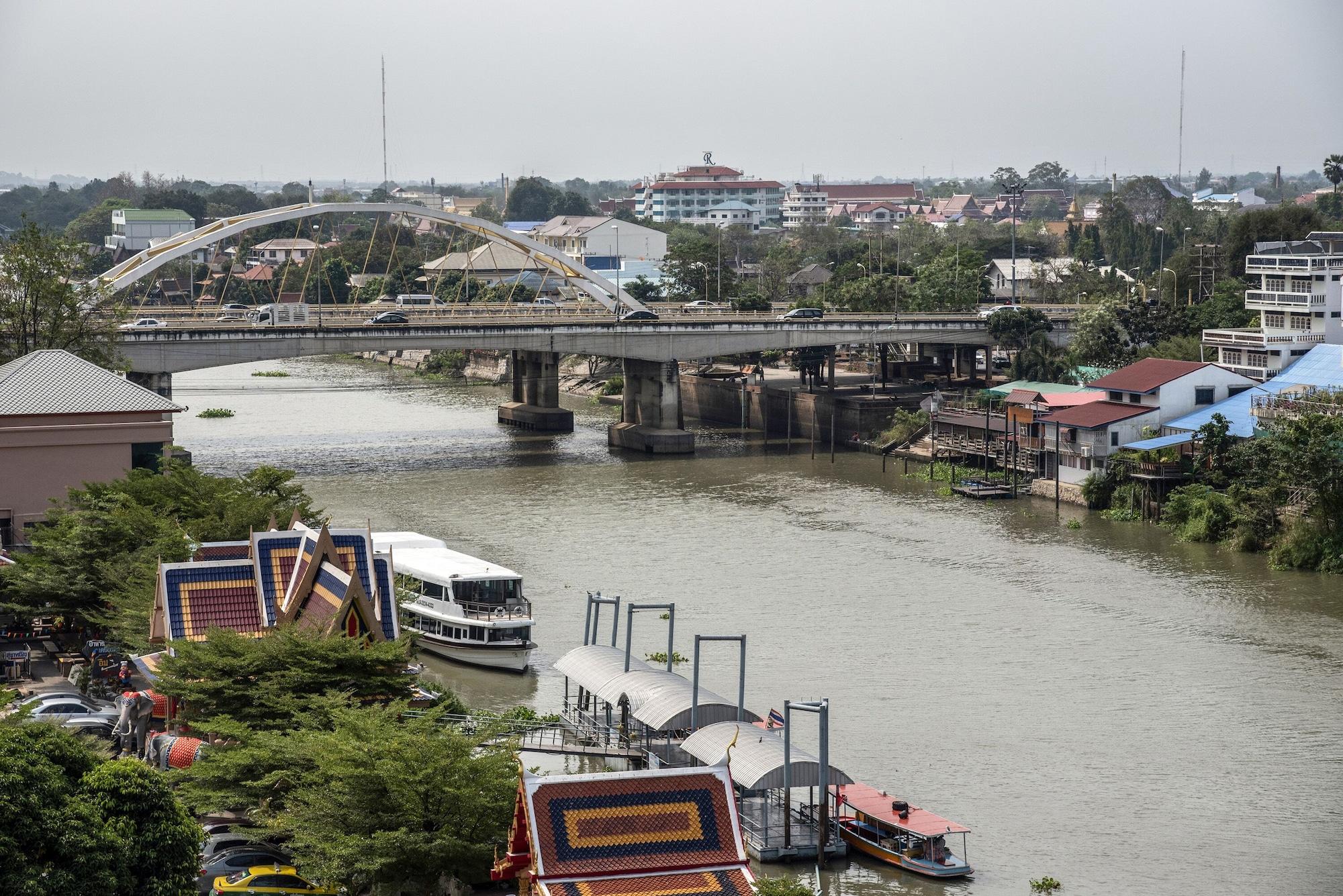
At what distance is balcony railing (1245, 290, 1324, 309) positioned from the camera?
63.2 metres

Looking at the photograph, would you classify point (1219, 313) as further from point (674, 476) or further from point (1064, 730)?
point (1064, 730)

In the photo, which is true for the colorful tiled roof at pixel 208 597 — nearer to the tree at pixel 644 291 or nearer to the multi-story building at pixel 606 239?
the tree at pixel 644 291

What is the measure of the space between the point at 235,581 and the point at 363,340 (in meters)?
39.1

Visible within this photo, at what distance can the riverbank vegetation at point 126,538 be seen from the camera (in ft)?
108


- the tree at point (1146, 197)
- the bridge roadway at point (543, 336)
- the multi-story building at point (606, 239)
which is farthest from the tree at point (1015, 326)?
the tree at point (1146, 197)

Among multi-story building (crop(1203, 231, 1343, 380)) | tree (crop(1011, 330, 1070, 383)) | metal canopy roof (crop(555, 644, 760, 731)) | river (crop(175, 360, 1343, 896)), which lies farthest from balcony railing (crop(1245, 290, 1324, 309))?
metal canopy roof (crop(555, 644, 760, 731))

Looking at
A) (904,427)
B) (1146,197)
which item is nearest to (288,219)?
(904,427)

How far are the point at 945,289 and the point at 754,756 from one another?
67.7m

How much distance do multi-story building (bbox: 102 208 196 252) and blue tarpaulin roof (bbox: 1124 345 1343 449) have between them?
12090 cm

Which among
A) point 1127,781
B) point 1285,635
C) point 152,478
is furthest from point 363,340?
point 1127,781

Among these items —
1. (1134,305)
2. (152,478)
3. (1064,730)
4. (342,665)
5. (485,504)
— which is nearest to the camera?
(342,665)

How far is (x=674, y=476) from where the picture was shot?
63438 millimetres

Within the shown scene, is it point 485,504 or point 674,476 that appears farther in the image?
point 674,476

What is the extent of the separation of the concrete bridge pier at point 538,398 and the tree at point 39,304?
914 inches
